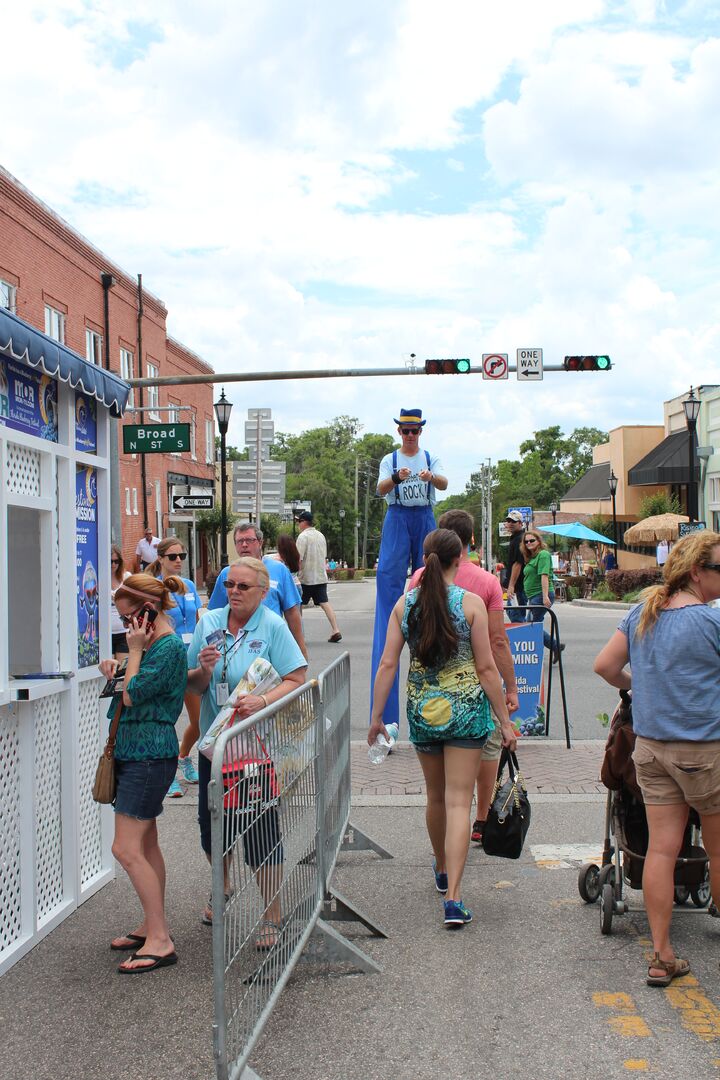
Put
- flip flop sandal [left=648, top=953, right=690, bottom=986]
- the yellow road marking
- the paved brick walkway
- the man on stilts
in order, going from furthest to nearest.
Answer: the man on stilts, the paved brick walkway, flip flop sandal [left=648, top=953, right=690, bottom=986], the yellow road marking

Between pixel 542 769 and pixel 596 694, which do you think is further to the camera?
pixel 596 694

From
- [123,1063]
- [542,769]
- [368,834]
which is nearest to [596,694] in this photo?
[542,769]

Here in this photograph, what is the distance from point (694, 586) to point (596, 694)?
831 cm

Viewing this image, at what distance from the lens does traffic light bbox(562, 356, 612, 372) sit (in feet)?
69.7

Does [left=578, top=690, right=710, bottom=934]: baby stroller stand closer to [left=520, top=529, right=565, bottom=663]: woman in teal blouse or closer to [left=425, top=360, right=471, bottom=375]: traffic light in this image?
[left=520, top=529, right=565, bottom=663]: woman in teal blouse

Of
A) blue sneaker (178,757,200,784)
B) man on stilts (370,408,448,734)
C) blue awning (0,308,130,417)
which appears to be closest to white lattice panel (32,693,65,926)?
blue awning (0,308,130,417)

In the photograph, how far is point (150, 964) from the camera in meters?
4.56

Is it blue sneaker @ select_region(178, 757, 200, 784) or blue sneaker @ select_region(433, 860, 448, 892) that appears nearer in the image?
blue sneaker @ select_region(433, 860, 448, 892)

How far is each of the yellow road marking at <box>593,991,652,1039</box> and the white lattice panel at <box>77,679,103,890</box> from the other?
270 cm

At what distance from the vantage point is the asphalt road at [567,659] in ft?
35.7

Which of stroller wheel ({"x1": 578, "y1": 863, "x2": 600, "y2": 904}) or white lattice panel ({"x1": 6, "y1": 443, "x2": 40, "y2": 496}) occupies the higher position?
white lattice panel ({"x1": 6, "y1": 443, "x2": 40, "y2": 496})

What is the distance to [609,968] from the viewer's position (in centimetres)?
451

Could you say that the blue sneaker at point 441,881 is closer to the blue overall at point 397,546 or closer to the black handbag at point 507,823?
the black handbag at point 507,823

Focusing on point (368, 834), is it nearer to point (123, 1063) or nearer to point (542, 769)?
point (542, 769)
